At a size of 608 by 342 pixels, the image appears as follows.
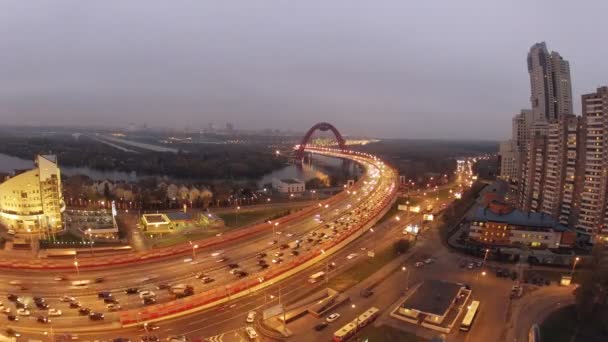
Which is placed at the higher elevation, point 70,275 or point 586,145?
point 586,145

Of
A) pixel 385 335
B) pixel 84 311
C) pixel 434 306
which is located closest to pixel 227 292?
pixel 84 311

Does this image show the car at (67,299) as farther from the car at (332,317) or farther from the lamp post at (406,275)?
the lamp post at (406,275)

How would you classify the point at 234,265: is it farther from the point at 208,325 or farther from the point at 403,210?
the point at 403,210

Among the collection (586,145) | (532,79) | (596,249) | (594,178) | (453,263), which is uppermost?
(532,79)

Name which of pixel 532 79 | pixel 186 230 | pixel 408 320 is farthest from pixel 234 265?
pixel 532 79

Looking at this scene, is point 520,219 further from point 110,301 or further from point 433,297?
point 110,301

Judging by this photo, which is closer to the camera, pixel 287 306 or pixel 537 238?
pixel 287 306

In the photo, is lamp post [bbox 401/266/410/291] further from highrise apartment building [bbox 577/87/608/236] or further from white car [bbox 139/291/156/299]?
highrise apartment building [bbox 577/87/608/236]
